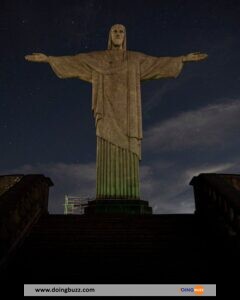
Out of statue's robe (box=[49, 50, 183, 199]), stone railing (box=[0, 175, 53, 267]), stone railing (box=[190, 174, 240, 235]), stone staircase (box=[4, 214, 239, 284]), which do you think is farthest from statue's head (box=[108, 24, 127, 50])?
stone staircase (box=[4, 214, 239, 284])

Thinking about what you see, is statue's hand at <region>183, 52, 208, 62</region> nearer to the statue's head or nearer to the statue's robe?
the statue's robe

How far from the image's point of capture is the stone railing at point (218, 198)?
4.82 meters

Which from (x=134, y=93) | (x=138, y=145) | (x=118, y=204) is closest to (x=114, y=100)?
(x=134, y=93)

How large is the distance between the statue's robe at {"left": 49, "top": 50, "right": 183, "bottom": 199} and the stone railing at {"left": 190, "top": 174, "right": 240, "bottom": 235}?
8.16ft

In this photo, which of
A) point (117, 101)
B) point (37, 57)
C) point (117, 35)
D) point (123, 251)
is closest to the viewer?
point (123, 251)

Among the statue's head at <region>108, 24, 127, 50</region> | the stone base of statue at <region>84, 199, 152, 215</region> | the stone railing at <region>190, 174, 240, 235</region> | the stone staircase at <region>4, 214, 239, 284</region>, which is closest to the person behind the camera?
the stone staircase at <region>4, 214, 239, 284</region>

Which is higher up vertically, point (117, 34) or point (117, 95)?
point (117, 34)

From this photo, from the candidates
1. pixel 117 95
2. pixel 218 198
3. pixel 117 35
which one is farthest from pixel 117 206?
pixel 117 35

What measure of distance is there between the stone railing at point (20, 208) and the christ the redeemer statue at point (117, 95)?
6.95 feet

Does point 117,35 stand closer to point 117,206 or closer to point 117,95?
point 117,95

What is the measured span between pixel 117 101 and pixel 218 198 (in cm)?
495

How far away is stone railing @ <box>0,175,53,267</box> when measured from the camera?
4859mm

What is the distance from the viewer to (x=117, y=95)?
975 cm

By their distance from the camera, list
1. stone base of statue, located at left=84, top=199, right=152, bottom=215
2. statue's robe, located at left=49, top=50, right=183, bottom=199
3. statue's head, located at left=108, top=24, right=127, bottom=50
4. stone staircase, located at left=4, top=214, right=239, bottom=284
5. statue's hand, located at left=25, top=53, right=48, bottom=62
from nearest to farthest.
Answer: stone staircase, located at left=4, top=214, right=239, bottom=284 < stone base of statue, located at left=84, top=199, right=152, bottom=215 < statue's robe, located at left=49, top=50, right=183, bottom=199 < statue's hand, located at left=25, top=53, right=48, bottom=62 < statue's head, located at left=108, top=24, right=127, bottom=50
